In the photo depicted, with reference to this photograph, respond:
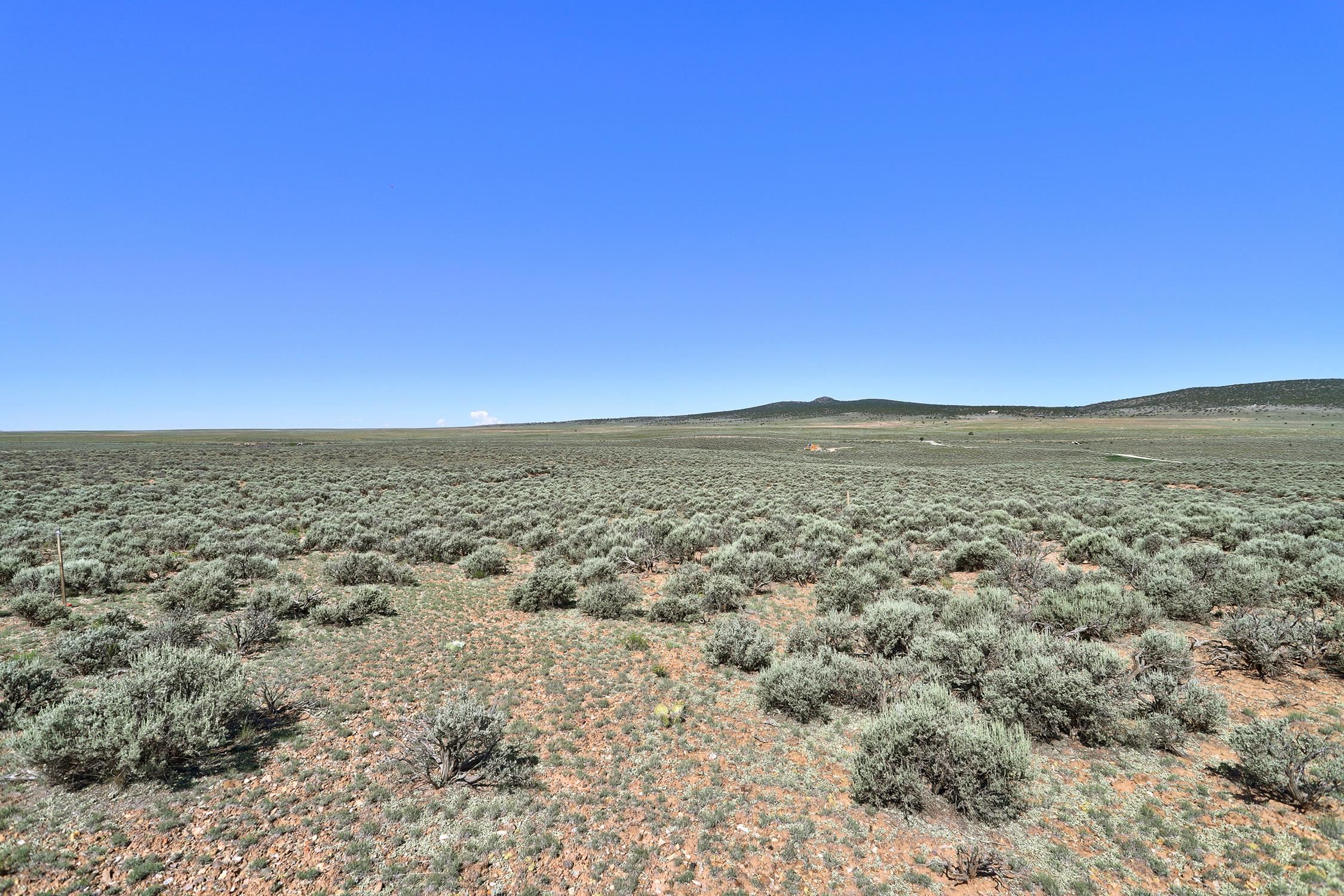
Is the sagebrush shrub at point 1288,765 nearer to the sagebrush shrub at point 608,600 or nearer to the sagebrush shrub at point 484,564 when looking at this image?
the sagebrush shrub at point 608,600

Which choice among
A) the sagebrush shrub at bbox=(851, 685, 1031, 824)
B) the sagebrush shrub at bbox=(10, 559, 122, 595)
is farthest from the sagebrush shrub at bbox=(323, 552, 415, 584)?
the sagebrush shrub at bbox=(851, 685, 1031, 824)

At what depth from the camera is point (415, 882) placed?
410cm

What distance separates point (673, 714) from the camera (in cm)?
682

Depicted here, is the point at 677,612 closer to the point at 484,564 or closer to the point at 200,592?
the point at 484,564

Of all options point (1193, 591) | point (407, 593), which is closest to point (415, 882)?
point (407, 593)

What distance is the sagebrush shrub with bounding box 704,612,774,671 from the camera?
8.27 m

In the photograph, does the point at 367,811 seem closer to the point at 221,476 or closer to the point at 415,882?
the point at 415,882

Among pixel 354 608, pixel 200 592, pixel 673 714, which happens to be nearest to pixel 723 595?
pixel 673 714

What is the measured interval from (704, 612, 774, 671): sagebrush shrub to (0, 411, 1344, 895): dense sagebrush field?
0.07 meters

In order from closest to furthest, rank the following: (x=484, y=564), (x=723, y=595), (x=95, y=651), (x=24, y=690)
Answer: (x=24, y=690) < (x=95, y=651) < (x=723, y=595) < (x=484, y=564)

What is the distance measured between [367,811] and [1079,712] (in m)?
7.83

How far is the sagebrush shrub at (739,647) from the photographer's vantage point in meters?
8.27

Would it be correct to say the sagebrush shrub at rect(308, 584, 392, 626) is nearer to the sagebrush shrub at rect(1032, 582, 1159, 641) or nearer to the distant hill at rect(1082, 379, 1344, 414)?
the sagebrush shrub at rect(1032, 582, 1159, 641)

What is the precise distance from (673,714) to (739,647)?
1.91 m
